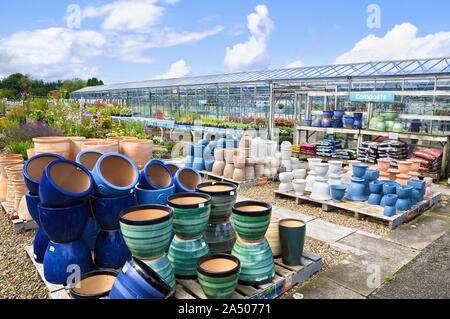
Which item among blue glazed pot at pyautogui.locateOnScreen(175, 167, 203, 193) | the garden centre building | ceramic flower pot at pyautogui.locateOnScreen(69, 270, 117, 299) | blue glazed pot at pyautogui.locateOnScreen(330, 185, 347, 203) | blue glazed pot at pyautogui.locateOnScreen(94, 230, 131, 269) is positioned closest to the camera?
ceramic flower pot at pyautogui.locateOnScreen(69, 270, 117, 299)

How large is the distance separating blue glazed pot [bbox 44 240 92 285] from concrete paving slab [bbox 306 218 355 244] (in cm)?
260

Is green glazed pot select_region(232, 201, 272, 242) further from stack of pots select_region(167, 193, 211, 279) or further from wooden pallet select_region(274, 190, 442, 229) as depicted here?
wooden pallet select_region(274, 190, 442, 229)

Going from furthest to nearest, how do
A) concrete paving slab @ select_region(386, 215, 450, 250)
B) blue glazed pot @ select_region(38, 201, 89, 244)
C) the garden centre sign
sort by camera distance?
the garden centre sign < concrete paving slab @ select_region(386, 215, 450, 250) < blue glazed pot @ select_region(38, 201, 89, 244)

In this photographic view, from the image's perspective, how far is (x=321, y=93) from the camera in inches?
351

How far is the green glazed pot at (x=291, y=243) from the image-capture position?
2670mm

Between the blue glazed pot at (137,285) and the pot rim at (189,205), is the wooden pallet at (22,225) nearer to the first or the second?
the pot rim at (189,205)

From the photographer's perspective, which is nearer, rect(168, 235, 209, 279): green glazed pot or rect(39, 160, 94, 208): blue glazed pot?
rect(39, 160, 94, 208): blue glazed pot

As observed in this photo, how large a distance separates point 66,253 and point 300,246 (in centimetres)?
190

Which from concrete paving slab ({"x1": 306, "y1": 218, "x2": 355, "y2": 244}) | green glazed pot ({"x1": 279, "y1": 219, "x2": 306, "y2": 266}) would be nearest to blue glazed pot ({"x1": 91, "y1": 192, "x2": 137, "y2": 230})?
green glazed pot ({"x1": 279, "y1": 219, "x2": 306, "y2": 266})

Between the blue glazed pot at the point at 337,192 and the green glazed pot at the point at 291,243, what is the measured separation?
2.06 metres

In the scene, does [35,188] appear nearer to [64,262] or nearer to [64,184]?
[64,184]

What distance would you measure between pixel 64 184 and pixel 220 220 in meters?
1.25

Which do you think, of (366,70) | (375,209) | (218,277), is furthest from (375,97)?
(218,277)

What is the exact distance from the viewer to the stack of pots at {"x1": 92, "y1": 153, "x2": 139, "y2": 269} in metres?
2.24
